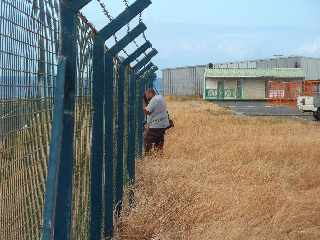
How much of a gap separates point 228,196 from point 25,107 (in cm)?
537

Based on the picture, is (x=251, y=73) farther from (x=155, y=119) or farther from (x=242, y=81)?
(x=155, y=119)

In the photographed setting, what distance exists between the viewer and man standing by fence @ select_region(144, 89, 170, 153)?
10.8 metres

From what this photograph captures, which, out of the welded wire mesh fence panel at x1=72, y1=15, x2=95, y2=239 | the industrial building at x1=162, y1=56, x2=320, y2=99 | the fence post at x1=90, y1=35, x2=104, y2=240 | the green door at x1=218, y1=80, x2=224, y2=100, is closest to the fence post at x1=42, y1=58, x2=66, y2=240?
the welded wire mesh fence panel at x1=72, y1=15, x2=95, y2=239

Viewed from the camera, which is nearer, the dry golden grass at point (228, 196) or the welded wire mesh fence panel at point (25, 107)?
the welded wire mesh fence panel at point (25, 107)

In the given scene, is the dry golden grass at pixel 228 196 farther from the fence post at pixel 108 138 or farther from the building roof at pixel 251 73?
the building roof at pixel 251 73

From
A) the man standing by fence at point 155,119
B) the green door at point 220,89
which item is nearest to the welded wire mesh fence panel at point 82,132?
the man standing by fence at point 155,119

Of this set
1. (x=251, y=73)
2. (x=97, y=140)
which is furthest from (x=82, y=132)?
(x=251, y=73)

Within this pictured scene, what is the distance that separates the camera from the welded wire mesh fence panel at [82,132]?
3535 mm

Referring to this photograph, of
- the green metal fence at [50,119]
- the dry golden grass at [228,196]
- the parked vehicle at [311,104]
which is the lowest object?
the dry golden grass at [228,196]

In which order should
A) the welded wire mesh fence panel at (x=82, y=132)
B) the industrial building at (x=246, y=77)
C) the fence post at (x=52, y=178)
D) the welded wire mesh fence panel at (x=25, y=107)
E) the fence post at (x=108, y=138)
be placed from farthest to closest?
the industrial building at (x=246, y=77) → the fence post at (x=108, y=138) → the welded wire mesh fence panel at (x=82, y=132) → the fence post at (x=52, y=178) → the welded wire mesh fence panel at (x=25, y=107)

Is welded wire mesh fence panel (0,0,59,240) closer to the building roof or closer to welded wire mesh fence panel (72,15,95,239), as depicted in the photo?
welded wire mesh fence panel (72,15,95,239)

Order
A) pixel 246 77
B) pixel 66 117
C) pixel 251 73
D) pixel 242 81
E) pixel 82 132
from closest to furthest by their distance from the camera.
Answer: pixel 66 117, pixel 82 132, pixel 246 77, pixel 251 73, pixel 242 81

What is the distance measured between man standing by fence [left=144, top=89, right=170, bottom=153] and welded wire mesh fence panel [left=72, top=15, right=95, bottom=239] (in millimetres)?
6548

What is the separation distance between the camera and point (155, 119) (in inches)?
432
